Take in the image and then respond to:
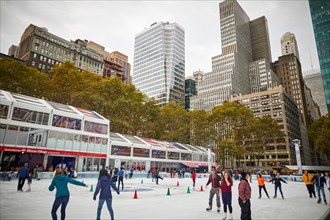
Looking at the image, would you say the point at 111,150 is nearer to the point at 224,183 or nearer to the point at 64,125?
the point at 64,125

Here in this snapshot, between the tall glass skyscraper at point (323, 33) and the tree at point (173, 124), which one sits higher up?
the tall glass skyscraper at point (323, 33)

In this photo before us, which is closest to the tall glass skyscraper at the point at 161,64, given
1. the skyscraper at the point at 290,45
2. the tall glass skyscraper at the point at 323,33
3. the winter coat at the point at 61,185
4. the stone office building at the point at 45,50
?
the stone office building at the point at 45,50

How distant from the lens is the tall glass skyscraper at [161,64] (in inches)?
4951

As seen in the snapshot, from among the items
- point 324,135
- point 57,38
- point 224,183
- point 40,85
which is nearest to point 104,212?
point 224,183

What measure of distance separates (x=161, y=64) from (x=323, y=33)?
79459 mm

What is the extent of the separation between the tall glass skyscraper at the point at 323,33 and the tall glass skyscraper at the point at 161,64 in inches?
2780

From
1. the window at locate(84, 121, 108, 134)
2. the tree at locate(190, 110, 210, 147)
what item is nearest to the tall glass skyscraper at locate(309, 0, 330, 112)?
the tree at locate(190, 110, 210, 147)

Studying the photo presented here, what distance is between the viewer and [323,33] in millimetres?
79250

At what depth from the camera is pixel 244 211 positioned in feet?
21.5

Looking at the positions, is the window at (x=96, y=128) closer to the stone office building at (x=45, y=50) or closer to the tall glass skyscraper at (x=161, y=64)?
the stone office building at (x=45, y=50)

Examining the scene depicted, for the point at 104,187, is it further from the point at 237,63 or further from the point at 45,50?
the point at 237,63

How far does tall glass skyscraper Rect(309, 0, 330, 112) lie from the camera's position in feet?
246

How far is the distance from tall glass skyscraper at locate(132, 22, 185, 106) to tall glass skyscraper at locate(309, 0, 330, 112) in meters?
70.6

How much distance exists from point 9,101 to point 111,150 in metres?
19.1
